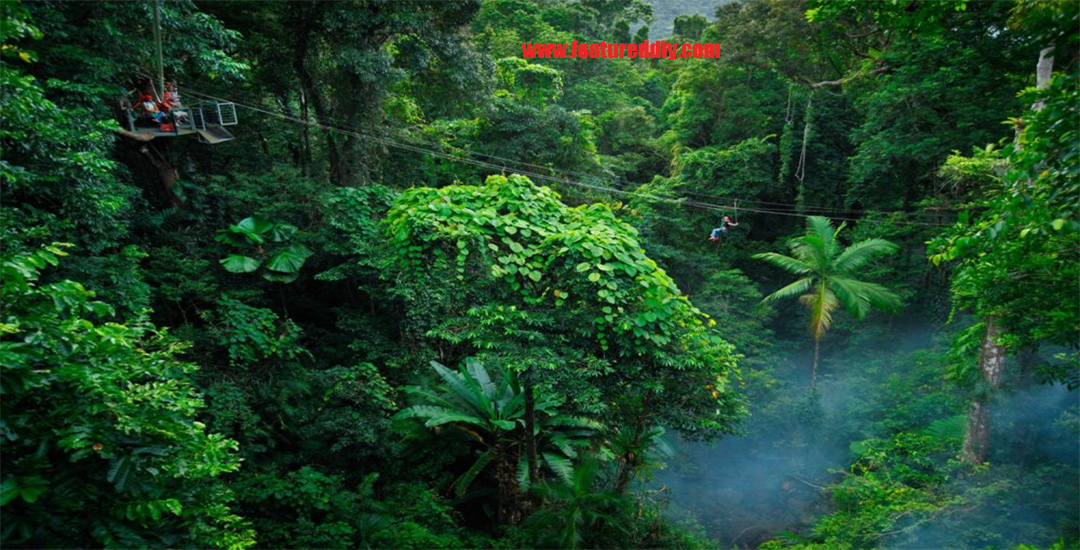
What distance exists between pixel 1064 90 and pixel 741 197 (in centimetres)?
1523

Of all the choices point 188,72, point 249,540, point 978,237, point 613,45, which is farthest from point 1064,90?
point 613,45

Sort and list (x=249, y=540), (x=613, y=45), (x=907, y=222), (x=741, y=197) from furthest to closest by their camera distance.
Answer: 1. (x=613, y=45)
2. (x=741, y=197)
3. (x=907, y=222)
4. (x=249, y=540)

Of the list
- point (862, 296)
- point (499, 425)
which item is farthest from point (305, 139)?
point (862, 296)

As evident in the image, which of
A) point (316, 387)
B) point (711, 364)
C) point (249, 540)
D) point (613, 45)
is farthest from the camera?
point (613, 45)

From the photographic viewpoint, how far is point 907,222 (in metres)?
14.8

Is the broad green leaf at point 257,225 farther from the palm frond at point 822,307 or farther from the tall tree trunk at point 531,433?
A: the palm frond at point 822,307

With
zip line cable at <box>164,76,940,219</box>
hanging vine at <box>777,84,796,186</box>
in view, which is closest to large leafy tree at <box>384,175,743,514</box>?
zip line cable at <box>164,76,940,219</box>

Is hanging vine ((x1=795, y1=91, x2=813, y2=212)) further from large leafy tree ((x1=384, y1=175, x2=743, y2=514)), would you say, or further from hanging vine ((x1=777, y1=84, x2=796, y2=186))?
large leafy tree ((x1=384, y1=175, x2=743, y2=514))

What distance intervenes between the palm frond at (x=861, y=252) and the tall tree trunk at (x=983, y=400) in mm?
4016

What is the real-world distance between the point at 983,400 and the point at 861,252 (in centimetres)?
497

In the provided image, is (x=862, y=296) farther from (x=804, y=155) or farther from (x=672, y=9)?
(x=672, y=9)

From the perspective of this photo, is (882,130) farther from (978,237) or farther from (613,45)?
(613,45)

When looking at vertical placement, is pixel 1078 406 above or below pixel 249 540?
below

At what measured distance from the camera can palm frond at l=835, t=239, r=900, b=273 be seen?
14.2 metres
